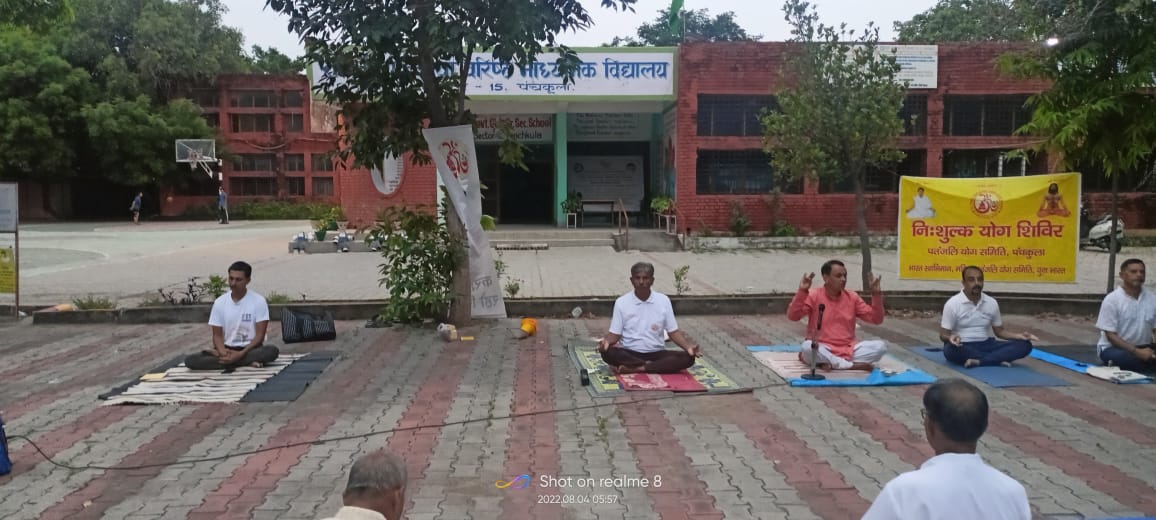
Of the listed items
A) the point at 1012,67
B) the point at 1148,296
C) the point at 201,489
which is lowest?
the point at 201,489

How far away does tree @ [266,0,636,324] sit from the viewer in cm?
842

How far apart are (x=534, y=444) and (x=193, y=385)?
3314mm

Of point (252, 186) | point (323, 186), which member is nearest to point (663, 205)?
point (323, 186)

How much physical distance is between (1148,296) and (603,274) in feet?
32.1

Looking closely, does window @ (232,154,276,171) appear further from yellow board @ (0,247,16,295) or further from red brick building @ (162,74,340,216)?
yellow board @ (0,247,16,295)

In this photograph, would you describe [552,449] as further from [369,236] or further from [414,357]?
[369,236]

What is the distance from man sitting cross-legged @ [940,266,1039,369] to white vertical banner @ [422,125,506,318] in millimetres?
5083

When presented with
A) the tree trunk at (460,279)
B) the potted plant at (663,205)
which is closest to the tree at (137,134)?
the potted plant at (663,205)

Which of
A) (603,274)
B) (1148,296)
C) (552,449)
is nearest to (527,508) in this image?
(552,449)

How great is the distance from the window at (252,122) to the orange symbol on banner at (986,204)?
1423 inches

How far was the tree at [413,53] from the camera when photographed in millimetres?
8422

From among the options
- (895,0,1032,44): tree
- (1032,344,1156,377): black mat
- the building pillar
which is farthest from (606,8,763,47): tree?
(1032,344,1156,377): black mat

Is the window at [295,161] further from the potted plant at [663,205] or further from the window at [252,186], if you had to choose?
the potted plant at [663,205]

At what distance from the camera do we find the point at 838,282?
23.6ft
